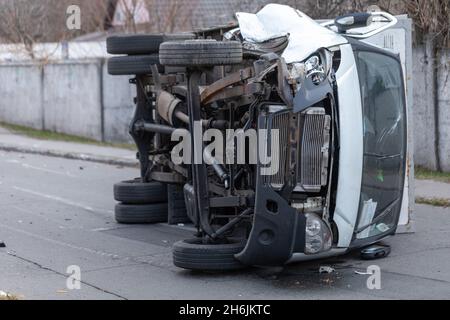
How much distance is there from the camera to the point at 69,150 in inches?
790

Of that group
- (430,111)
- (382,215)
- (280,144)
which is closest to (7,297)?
(280,144)

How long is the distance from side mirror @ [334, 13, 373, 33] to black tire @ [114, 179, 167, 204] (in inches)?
137

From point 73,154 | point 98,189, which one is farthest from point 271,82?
point 73,154

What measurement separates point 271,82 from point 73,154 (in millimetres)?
12231

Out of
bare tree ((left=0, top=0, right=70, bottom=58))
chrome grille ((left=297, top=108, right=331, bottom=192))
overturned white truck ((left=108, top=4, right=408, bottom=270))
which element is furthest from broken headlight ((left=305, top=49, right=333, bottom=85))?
bare tree ((left=0, top=0, right=70, bottom=58))

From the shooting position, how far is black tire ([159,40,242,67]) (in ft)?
25.7

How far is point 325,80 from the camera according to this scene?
7.79m

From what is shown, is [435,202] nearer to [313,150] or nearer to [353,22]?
[353,22]

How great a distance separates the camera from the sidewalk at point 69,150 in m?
18.4

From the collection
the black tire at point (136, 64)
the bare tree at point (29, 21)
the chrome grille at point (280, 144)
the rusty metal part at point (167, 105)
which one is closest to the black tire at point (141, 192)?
the rusty metal part at point (167, 105)

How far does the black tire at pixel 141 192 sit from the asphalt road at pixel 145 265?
0.34 metres

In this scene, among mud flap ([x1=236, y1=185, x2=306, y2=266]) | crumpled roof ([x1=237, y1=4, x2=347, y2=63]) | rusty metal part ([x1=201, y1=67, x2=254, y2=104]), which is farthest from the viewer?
crumpled roof ([x1=237, y1=4, x2=347, y2=63])

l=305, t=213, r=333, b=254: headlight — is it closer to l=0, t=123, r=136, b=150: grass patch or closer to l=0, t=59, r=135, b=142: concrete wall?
l=0, t=123, r=136, b=150: grass patch
